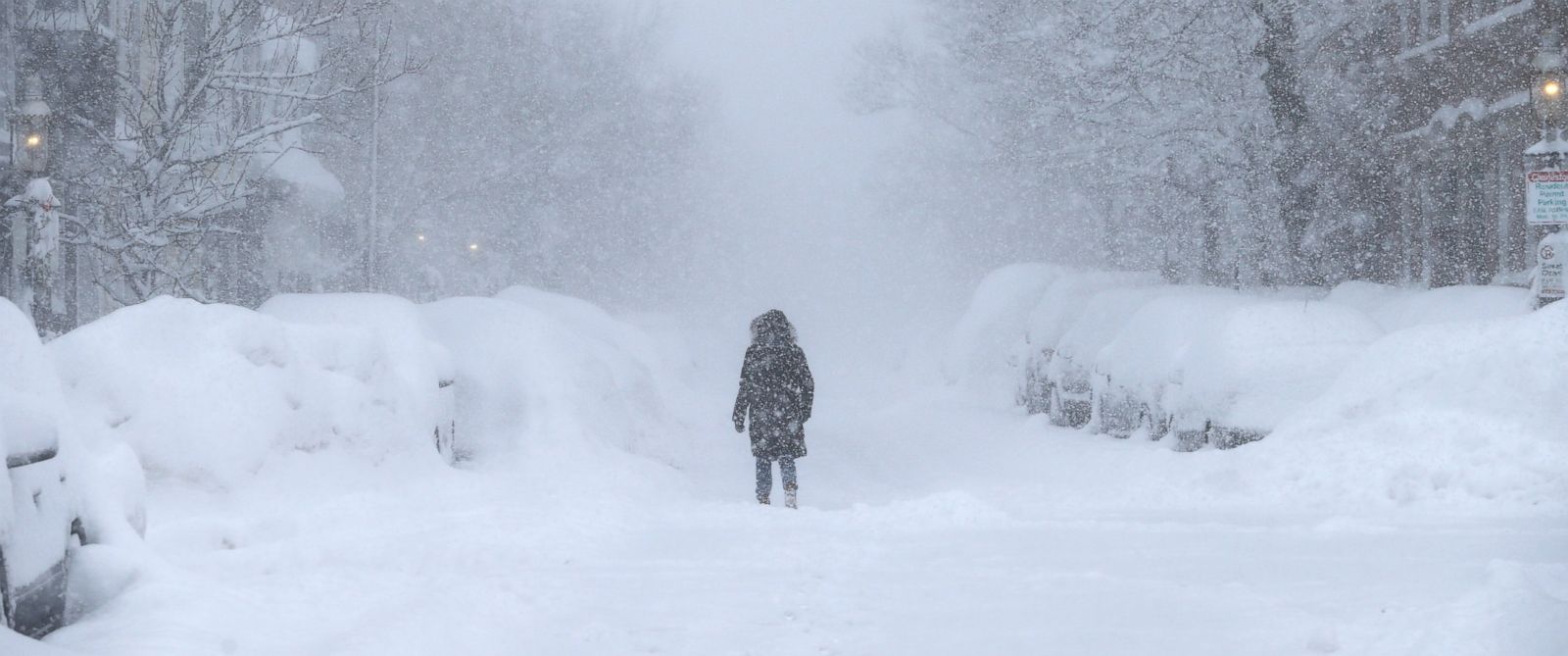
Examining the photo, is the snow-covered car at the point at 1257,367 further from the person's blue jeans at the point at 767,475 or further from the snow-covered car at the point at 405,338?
the snow-covered car at the point at 405,338

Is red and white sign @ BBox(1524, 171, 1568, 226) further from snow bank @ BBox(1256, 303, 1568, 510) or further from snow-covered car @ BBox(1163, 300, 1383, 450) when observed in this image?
snow bank @ BBox(1256, 303, 1568, 510)

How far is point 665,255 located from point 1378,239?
30486 millimetres

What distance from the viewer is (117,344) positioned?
27.6 ft

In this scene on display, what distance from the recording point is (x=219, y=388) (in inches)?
337

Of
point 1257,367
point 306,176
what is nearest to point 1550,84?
point 1257,367

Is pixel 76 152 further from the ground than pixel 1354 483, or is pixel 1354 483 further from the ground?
pixel 76 152

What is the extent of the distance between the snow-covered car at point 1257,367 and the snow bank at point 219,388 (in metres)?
6.47

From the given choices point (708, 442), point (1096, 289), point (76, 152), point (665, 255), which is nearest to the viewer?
point (708, 442)

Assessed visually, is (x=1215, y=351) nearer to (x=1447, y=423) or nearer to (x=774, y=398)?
(x=1447, y=423)

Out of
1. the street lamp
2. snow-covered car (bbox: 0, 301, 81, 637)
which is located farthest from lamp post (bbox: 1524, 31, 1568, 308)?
the street lamp

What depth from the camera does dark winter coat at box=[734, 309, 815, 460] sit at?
1047cm

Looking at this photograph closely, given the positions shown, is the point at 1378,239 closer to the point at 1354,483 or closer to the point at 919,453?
the point at 919,453

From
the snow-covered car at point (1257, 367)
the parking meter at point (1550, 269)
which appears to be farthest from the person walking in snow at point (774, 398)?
the parking meter at point (1550, 269)

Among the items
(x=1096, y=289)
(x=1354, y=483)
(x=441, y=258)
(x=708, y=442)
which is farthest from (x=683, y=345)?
(x=1354, y=483)
